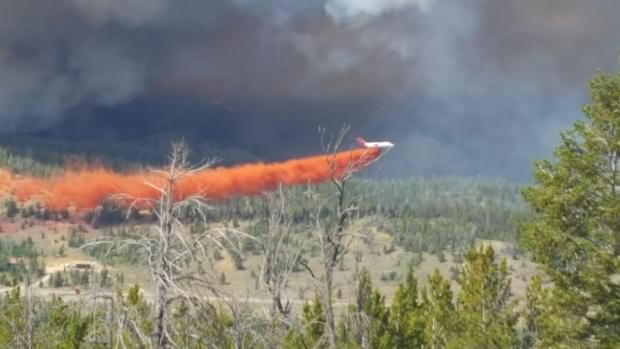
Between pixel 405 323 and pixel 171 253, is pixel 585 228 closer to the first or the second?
pixel 171 253

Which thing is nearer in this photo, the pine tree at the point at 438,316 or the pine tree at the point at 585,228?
the pine tree at the point at 585,228

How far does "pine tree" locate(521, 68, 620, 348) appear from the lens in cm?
3594

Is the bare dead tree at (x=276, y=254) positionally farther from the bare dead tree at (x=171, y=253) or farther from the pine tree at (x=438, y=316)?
the pine tree at (x=438, y=316)

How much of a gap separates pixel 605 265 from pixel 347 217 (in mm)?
12023

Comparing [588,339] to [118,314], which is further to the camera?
[588,339]

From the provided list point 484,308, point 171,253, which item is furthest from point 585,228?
point 484,308

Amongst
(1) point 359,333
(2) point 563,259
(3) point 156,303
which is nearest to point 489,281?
(2) point 563,259

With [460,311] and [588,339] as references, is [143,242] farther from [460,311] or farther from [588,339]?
[460,311]

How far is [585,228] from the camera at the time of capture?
122 feet

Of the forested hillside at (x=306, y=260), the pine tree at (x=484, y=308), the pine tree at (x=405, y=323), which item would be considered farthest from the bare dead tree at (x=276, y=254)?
the pine tree at (x=405, y=323)

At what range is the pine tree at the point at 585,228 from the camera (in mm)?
35938

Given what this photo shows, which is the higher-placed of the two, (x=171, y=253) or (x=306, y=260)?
(x=306, y=260)

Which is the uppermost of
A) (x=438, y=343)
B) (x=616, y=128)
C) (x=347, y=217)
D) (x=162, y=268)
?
(x=616, y=128)

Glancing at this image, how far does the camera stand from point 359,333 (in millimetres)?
33781
